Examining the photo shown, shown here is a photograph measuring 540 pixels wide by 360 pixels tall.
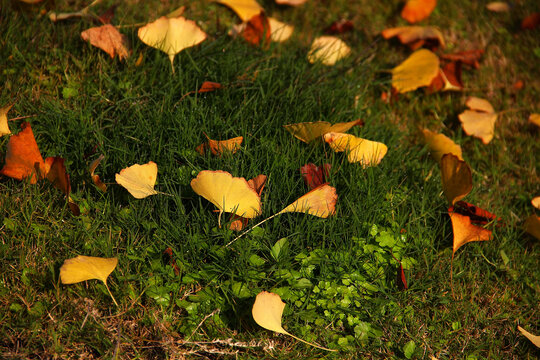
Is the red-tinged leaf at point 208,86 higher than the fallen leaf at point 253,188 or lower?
higher

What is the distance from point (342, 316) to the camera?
169 cm

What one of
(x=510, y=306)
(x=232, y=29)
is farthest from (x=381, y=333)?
(x=232, y=29)

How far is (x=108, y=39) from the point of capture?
7.13ft

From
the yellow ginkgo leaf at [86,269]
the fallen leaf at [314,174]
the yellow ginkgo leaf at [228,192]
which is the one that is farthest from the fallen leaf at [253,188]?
the yellow ginkgo leaf at [86,269]

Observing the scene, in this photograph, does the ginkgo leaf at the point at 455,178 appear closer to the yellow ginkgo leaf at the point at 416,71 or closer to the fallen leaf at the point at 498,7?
the yellow ginkgo leaf at the point at 416,71

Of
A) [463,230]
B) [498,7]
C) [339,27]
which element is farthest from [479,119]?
[498,7]

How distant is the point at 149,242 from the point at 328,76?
3.89ft

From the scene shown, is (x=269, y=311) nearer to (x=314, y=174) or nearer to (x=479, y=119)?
(x=314, y=174)

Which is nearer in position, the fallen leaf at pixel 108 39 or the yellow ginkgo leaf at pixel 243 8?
the fallen leaf at pixel 108 39

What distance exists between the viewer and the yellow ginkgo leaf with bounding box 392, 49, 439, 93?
2447mm

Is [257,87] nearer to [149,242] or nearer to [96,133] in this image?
[96,133]

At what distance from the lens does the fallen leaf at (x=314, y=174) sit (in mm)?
1852

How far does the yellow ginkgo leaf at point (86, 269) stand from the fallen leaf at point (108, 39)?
3.30 ft

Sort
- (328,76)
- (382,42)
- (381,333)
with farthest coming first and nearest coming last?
(382,42) → (328,76) → (381,333)
